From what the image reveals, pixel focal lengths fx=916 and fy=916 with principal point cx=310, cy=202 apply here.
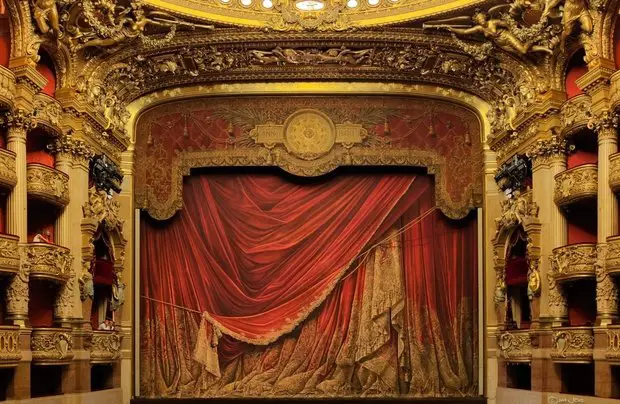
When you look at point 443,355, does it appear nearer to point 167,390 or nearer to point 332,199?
point 332,199

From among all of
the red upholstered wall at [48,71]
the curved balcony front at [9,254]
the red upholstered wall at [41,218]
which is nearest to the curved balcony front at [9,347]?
the curved balcony front at [9,254]

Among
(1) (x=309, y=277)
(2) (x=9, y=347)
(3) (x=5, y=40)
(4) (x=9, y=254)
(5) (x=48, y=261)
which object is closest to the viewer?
(2) (x=9, y=347)

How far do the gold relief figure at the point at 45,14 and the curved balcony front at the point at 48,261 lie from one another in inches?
139

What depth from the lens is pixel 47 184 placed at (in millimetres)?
15172

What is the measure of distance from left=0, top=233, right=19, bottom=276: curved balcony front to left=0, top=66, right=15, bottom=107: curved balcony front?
6.67ft

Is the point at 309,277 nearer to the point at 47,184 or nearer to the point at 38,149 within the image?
the point at 38,149

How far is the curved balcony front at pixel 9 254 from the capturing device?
13648 millimetres

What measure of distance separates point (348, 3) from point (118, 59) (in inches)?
184

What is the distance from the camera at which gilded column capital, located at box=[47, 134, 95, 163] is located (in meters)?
16.2

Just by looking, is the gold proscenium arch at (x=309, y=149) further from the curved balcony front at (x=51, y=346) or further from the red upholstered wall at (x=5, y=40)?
the red upholstered wall at (x=5, y=40)

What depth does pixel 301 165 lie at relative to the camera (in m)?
20.0

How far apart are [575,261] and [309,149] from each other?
6903 mm


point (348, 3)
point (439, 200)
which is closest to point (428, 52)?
point (348, 3)

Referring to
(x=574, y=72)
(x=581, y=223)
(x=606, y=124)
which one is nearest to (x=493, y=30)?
(x=574, y=72)
